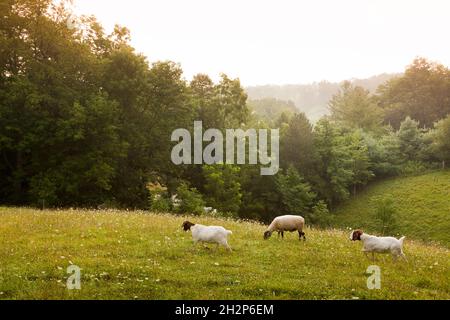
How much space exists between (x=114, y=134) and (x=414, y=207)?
4675 centimetres

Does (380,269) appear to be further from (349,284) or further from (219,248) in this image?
(219,248)

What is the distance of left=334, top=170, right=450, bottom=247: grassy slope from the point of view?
58.6 meters

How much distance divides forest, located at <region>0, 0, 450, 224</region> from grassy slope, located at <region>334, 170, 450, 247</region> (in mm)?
4433

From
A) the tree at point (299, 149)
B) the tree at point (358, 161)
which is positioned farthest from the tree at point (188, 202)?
the tree at point (358, 161)

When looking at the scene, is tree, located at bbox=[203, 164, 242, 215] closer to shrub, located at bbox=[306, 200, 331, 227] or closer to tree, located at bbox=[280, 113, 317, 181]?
shrub, located at bbox=[306, 200, 331, 227]

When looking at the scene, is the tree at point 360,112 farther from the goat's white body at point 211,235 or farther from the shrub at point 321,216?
the goat's white body at point 211,235

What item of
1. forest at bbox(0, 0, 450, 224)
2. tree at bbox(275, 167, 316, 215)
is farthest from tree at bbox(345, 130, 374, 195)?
tree at bbox(275, 167, 316, 215)

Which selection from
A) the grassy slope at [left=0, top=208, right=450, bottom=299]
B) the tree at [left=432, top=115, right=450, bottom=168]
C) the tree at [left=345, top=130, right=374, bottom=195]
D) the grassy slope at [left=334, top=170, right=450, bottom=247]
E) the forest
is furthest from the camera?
the tree at [left=345, top=130, right=374, bottom=195]

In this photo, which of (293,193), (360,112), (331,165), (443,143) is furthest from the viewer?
(360,112)

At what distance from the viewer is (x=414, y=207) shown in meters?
64.6

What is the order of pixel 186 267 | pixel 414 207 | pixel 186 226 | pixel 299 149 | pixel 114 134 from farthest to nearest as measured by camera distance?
pixel 299 149, pixel 414 207, pixel 114 134, pixel 186 226, pixel 186 267

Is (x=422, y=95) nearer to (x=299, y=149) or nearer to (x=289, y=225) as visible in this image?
(x=299, y=149)

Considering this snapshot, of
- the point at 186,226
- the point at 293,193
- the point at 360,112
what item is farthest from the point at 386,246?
the point at 360,112

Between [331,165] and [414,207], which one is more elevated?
[331,165]
